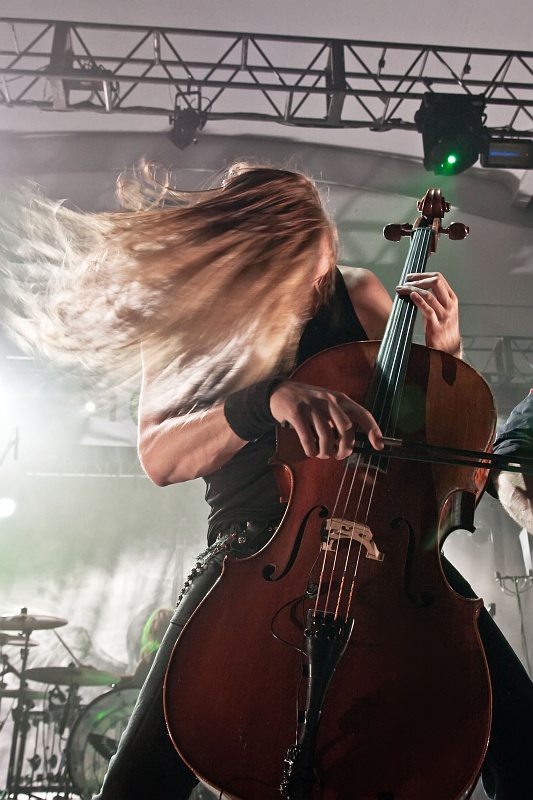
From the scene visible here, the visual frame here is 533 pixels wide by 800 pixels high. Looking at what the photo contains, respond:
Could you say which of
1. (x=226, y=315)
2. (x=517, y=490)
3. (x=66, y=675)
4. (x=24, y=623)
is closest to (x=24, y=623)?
(x=24, y=623)

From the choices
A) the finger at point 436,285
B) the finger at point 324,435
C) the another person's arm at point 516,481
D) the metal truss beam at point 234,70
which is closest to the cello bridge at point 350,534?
the finger at point 324,435

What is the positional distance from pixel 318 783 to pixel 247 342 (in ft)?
3.70

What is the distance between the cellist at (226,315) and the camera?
125cm

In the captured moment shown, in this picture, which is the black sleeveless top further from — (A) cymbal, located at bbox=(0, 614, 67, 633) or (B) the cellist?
(A) cymbal, located at bbox=(0, 614, 67, 633)

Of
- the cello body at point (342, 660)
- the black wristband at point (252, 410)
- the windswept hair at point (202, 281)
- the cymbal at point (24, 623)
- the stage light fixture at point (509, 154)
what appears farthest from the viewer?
the cymbal at point (24, 623)

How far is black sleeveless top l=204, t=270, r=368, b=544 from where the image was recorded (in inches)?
48.9

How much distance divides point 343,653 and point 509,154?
16.6 feet

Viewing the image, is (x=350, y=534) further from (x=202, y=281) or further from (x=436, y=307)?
(x=202, y=281)

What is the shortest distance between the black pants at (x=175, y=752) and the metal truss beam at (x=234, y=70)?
440cm

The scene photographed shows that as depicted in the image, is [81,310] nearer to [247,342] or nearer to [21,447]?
[247,342]

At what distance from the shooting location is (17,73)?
470 cm

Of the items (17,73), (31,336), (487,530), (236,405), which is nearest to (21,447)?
(17,73)

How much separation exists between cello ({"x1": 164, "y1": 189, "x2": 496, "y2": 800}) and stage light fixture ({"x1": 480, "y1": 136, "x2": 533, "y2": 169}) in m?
4.55

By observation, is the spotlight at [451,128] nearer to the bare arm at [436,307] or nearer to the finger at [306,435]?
the bare arm at [436,307]
